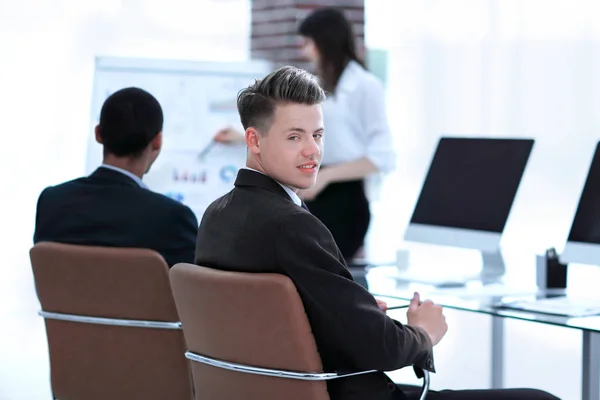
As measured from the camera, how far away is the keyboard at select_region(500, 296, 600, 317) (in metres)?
2.83

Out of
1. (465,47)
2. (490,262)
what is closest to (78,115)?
(465,47)

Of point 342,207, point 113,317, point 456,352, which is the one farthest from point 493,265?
point 456,352

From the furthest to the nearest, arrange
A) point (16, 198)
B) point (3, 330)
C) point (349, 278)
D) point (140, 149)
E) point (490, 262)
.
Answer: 1. point (16, 198)
2. point (3, 330)
3. point (490, 262)
4. point (140, 149)
5. point (349, 278)

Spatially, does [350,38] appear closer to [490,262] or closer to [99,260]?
[490,262]

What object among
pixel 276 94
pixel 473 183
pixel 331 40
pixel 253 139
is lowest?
pixel 473 183

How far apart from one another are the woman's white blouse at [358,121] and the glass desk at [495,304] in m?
0.65

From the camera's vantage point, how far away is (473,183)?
12.1ft

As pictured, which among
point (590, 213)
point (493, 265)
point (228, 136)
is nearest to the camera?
point (590, 213)

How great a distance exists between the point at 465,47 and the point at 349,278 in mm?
5294

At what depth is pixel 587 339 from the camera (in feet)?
9.04

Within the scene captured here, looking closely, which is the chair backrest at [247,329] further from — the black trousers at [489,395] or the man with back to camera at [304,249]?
the black trousers at [489,395]

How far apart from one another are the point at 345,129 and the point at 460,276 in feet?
3.46

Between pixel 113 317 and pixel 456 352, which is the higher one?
pixel 113 317

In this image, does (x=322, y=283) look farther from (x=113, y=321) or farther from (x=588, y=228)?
(x=588, y=228)
